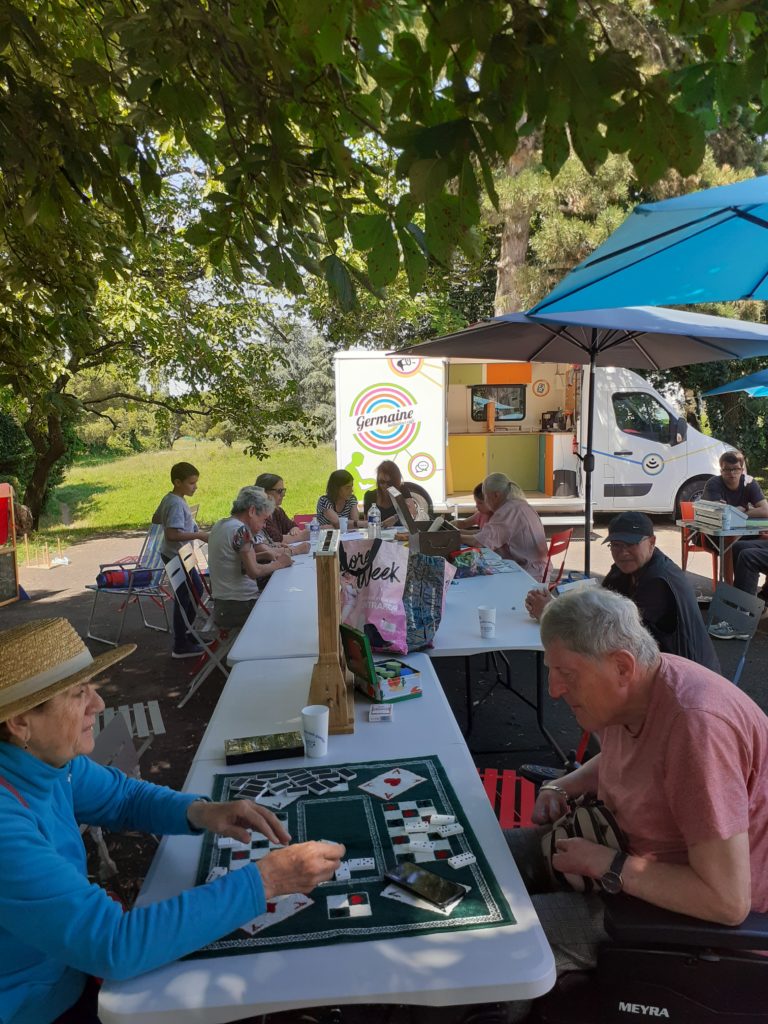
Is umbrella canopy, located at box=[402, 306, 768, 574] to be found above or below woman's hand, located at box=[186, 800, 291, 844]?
above

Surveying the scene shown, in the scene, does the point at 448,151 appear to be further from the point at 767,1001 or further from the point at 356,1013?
the point at 356,1013

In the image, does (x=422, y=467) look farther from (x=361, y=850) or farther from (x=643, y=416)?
(x=361, y=850)

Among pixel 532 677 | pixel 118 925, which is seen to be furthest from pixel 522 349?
pixel 118 925

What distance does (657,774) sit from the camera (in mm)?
1678

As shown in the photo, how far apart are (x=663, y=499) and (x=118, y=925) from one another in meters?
10.9

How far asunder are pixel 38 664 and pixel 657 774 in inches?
55.3

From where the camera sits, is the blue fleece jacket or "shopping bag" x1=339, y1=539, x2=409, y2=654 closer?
the blue fleece jacket

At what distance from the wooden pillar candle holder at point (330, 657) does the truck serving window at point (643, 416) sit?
951 centimetres

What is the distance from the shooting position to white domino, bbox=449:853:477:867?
1.68 meters

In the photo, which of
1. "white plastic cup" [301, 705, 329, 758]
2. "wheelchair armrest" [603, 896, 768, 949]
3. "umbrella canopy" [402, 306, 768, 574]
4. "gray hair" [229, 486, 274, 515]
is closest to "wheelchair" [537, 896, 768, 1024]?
"wheelchair armrest" [603, 896, 768, 949]

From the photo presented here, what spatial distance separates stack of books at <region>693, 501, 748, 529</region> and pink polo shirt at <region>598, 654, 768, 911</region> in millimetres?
5249

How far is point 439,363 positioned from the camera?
413 inches

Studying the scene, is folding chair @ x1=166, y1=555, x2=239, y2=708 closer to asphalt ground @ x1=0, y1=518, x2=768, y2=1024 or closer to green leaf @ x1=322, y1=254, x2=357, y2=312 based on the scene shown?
asphalt ground @ x1=0, y1=518, x2=768, y2=1024

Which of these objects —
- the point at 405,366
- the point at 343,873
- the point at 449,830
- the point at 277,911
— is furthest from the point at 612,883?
the point at 405,366
